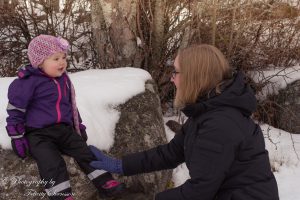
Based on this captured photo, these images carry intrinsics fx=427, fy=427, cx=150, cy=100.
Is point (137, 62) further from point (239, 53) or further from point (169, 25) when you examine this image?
point (239, 53)

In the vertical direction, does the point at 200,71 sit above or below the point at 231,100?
above

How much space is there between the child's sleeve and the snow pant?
0.17m

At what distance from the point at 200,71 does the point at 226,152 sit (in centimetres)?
47

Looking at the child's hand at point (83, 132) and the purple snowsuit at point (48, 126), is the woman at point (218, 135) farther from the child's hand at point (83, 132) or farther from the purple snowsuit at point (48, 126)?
the child's hand at point (83, 132)

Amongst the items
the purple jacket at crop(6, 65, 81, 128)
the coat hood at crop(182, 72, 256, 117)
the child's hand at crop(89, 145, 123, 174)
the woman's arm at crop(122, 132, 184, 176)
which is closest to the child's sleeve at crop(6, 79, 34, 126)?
the purple jacket at crop(6, 65, 81, 128)

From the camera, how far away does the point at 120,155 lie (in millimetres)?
3756

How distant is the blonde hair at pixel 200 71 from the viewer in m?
2.29

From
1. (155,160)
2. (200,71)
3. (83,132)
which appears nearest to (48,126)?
(83,132)

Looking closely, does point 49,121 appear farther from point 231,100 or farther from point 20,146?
point 231,100

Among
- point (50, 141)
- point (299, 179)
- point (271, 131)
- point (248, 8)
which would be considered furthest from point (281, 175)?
point (50, 141)

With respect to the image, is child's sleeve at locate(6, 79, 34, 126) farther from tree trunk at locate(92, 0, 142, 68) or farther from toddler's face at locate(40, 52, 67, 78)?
tree trunk at locate(92, 0, 142, 68)

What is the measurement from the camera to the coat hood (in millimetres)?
2172

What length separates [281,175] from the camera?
4.70 meters

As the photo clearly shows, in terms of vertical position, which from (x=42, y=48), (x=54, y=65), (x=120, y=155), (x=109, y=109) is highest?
(x=42, y=48)
